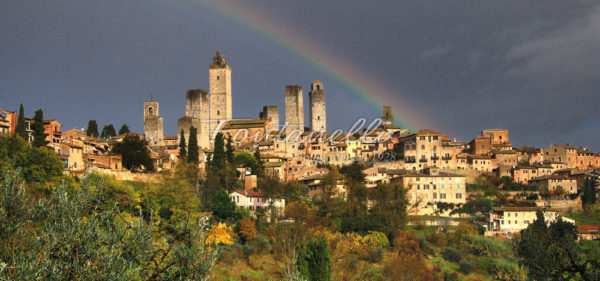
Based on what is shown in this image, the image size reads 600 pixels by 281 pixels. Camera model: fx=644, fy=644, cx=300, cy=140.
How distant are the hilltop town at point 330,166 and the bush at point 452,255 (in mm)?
3817

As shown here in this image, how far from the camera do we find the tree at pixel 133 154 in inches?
2371

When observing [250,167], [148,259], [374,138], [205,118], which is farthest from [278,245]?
[205,118]

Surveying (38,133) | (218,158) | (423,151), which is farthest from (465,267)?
(38,133)

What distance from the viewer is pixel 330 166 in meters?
77.5

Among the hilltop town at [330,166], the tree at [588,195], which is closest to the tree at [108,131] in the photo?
the hilltop town at [330,166]

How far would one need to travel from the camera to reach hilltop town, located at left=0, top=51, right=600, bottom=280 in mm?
55812

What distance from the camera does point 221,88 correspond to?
316ft

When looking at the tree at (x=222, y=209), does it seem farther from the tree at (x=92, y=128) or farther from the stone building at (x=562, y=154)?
the stone building at (x=562, y=154)

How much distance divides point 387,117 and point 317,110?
48.0ft

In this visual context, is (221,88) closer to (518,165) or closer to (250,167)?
(250,167)

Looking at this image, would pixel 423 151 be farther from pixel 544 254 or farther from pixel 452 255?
pixel 544 254

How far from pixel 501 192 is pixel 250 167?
89.6 feet

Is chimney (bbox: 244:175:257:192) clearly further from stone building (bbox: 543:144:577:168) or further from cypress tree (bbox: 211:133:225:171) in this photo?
stone building (bbox: 543:144:577:168)

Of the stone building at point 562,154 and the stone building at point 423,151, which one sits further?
the stone building at point 562,154
